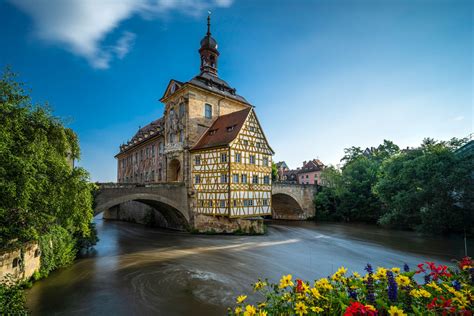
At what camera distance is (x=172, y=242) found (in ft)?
53.9

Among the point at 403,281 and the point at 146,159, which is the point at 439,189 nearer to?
the point at 403,281

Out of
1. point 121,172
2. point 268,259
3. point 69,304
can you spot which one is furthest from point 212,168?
point 121,172

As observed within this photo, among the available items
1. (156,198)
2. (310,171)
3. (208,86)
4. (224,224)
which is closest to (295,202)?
(224,224)

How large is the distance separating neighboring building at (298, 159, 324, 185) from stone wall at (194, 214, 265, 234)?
3986cm

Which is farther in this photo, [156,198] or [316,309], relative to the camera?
[156,198]

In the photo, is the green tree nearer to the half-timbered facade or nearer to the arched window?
the half-timbered facade

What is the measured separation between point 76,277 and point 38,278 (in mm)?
1217

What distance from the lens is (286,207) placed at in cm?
3120

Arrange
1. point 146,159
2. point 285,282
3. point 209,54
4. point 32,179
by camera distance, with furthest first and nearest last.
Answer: point 146,159, point 209,54, point 32,179, point 285,282

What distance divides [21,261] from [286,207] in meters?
26.9

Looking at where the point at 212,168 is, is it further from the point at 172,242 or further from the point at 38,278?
the point at 38,278

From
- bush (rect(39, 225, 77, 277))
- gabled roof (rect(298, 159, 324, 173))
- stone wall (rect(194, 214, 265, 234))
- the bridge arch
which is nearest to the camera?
bush (rect(39, 225, 77, 277))

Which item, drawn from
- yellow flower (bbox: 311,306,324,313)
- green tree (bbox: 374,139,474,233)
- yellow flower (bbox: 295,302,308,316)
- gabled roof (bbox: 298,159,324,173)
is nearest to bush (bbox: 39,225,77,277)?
yellow flower (bbox: 295,302,308,316)

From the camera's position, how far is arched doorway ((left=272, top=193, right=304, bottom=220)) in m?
29.6
